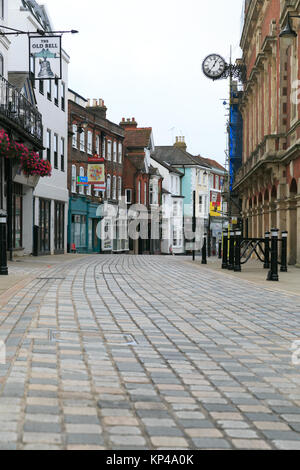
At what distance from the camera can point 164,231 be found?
227ft

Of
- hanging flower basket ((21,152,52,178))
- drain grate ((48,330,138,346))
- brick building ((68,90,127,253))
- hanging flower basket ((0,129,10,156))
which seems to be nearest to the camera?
drain grate ((48,330,138,346))

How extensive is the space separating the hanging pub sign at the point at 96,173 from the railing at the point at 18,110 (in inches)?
445

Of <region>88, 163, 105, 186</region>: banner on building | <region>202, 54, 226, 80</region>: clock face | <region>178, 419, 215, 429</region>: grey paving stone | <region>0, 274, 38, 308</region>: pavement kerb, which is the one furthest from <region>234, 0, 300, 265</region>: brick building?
<region>178, 419, 215, 429</region>: grey paving stone

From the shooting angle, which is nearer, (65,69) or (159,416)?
(159,416)

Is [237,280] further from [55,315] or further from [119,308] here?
[55,315]

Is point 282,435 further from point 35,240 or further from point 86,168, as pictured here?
point 86,168

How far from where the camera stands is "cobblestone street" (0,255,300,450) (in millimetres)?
3738

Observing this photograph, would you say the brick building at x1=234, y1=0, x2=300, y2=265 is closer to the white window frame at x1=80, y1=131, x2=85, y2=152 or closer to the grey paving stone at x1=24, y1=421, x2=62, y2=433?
the white window frame at x1=80, y1=131, x2=85, y2=152

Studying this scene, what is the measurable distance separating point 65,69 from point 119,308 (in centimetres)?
3021

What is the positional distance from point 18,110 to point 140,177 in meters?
35.5

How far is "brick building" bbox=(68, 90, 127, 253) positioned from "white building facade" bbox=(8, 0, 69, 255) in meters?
1.95

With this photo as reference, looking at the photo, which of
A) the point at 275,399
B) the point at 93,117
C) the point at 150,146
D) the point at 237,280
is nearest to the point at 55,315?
the point at 275,399

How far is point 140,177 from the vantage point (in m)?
58.0

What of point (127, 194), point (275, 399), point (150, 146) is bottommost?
point (275, 399)
